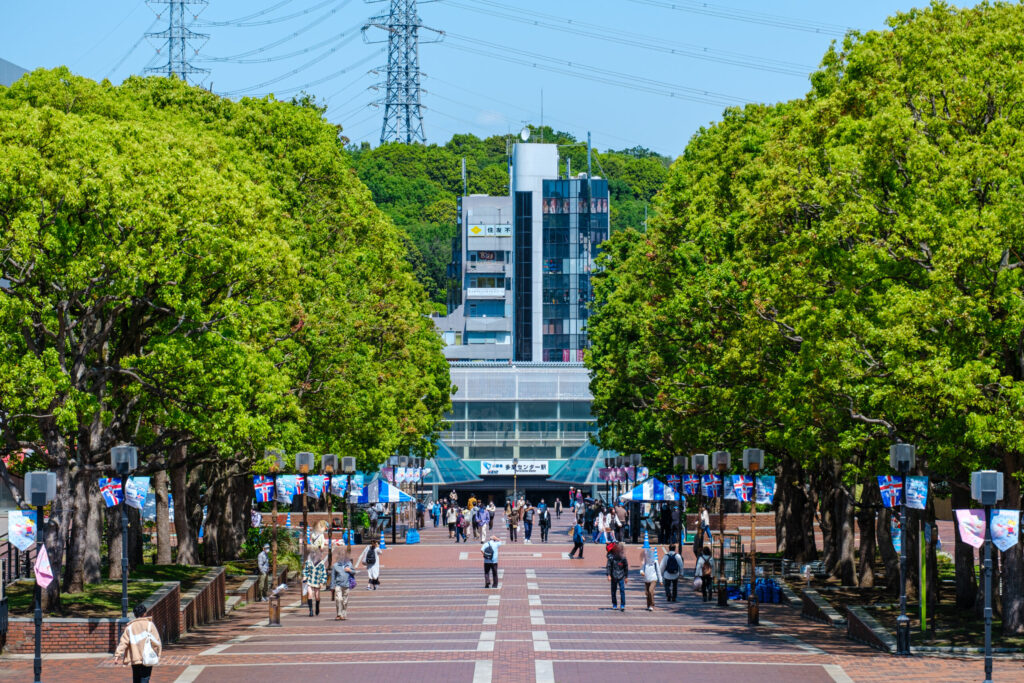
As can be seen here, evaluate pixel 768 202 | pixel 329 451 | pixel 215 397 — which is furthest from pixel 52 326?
pixel 329 451

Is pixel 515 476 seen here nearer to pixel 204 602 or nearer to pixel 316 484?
pixel 316 484

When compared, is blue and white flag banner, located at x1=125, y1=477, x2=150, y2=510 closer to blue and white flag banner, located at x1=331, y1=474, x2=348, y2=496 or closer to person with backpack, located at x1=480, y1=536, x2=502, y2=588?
person with backpack, located at x1=480, y1=536, x2=502, y2=588

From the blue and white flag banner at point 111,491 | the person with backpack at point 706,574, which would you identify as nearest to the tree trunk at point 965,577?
the person with backpack at point 706,574

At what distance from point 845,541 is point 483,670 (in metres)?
20.0

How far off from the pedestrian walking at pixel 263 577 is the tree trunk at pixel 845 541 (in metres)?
16.6

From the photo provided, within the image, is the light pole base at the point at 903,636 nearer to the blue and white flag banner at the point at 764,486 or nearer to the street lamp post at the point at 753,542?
the street lamp post at the point at 753,542

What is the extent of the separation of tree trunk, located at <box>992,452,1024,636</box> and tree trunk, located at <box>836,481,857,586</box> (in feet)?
40.5

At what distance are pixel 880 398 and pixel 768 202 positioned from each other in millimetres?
8145

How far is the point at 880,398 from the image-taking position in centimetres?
2759

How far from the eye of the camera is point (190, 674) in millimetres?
24812

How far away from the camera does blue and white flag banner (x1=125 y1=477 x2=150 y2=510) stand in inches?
1214

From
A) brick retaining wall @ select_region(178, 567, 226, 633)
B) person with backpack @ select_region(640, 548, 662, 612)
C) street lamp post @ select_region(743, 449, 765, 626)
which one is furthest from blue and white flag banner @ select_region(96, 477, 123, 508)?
street lamp post @ select_region(743, 449, 765, 626)

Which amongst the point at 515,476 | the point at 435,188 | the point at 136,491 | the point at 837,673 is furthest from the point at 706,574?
the point at 435,188

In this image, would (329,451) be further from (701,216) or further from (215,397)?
(215,397)
